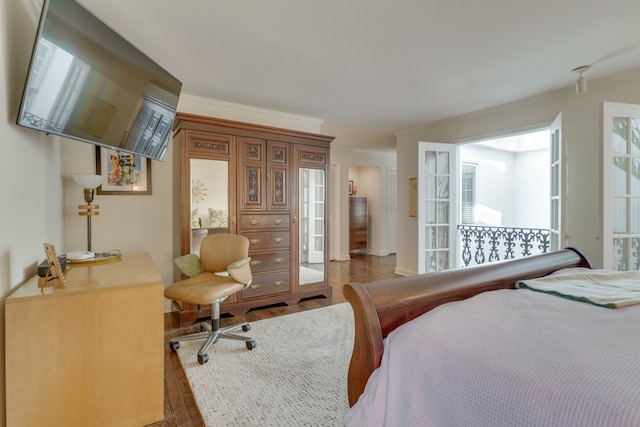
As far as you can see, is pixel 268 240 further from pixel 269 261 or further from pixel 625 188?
pixel 625 188

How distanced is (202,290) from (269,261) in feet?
3.85

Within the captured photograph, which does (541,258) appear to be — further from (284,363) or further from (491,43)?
(284,363)

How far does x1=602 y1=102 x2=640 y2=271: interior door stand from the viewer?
8.20 feet

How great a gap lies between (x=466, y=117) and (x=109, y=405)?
15.4 feet

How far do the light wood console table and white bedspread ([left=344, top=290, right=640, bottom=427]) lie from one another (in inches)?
44.9

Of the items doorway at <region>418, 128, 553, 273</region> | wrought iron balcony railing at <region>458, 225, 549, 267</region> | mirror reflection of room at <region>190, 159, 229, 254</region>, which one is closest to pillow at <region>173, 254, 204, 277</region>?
mirror reflection of room at <region>190, 159, 229, 254</region>

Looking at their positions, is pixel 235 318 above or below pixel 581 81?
below

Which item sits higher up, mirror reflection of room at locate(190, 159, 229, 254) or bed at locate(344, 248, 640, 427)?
mirror reflection of room at locate(190, 159, 229, 254)

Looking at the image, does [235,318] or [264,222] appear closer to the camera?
[235,318]

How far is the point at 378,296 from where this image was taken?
45.7 inches

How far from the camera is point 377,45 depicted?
2.33 metres

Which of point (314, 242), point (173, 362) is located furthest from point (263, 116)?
point (173, 362)

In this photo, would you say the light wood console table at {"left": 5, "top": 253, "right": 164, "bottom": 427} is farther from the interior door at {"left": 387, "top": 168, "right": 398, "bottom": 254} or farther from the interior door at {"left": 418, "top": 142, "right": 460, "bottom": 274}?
the interior door at {"left": 387, "top": 168, "right": 398, "bottom": 254}

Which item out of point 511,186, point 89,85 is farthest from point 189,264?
point 511,186
